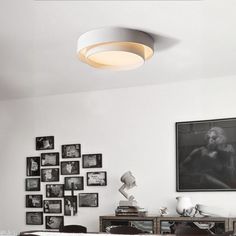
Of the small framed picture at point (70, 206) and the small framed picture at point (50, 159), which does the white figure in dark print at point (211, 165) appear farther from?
the small framed picture at point (50, 159)

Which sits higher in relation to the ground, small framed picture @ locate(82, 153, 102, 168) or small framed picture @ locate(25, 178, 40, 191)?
small framed picture @ locate(82, 153, 102, 168)

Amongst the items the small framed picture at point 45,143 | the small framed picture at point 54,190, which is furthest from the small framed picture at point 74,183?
the small framed picture at point 45,143

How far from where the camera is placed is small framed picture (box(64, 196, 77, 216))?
6.48 m

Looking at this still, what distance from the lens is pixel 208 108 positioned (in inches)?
230

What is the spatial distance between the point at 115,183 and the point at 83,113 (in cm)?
112

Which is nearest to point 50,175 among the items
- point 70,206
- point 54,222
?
point 70,206

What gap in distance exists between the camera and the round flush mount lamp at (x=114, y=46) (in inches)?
167

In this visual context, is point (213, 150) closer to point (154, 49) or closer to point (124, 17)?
point (154, 49)

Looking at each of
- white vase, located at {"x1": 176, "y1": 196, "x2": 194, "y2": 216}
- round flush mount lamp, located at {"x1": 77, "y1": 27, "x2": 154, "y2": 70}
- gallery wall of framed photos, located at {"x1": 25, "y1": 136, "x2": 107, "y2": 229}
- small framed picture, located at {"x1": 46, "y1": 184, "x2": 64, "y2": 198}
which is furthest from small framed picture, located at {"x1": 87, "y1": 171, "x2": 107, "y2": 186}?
round flush mount lamp, located at {"x1": 77, "y1": 27, "x2": 154, "y2": 70}

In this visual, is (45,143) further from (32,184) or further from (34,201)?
(34,201)

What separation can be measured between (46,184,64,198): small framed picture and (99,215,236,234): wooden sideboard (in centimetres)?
105

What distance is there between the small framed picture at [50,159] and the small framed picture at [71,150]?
0.42ft

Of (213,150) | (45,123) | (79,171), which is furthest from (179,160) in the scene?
(45,123)

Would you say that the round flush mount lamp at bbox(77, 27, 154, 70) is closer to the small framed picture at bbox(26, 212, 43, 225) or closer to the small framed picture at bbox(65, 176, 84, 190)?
the small framed picture at bbox(65, 176, 84, 190)
